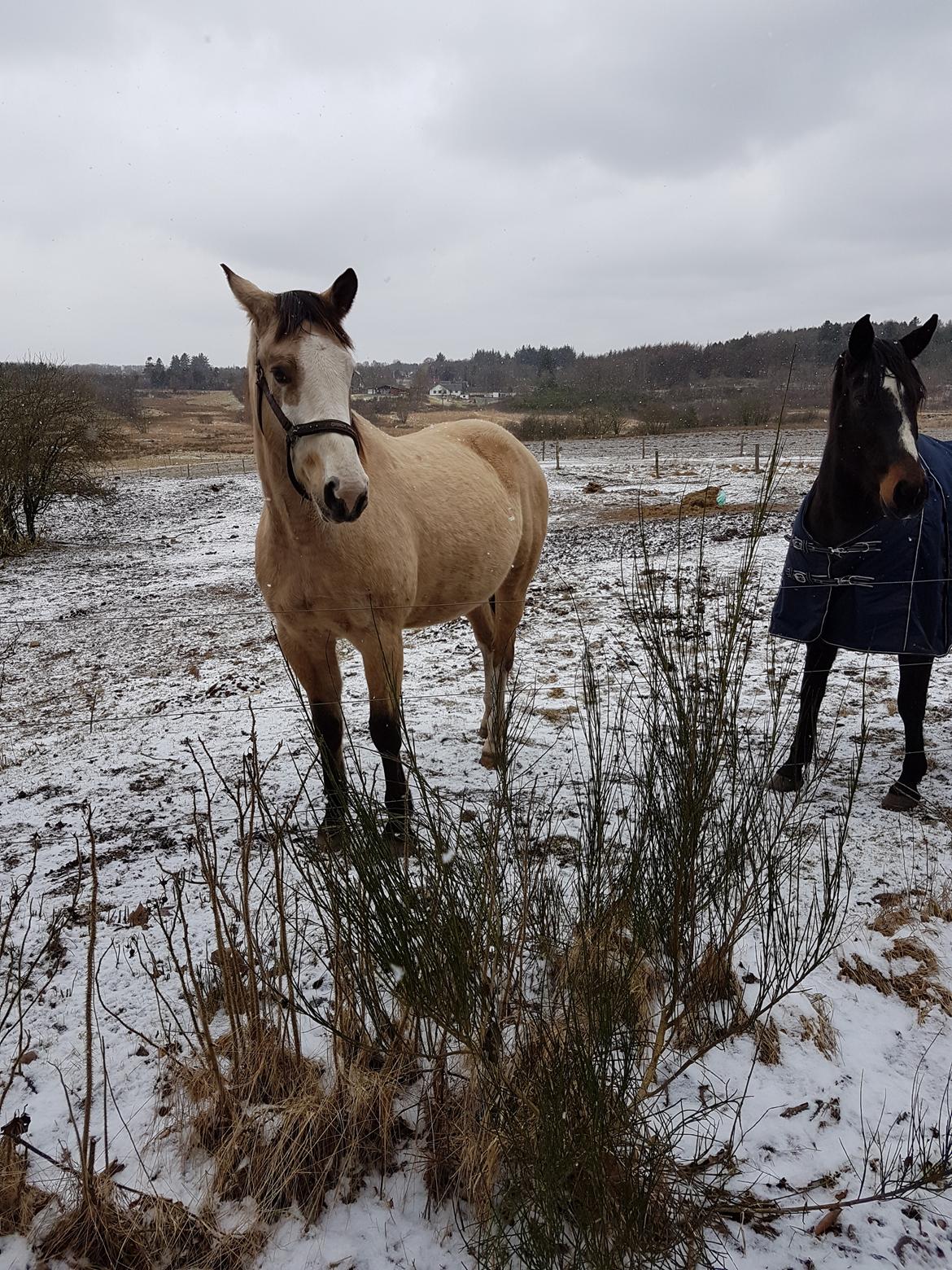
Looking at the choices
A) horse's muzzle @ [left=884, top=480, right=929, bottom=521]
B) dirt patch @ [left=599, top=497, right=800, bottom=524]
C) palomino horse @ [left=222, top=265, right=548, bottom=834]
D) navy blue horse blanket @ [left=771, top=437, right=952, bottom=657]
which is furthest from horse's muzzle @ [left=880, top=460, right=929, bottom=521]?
dirt patch @ [left=599, top=497, right=800, bottom=524]

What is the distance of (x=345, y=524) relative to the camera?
2.84 m

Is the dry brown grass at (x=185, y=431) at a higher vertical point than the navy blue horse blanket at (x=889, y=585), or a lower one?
higher

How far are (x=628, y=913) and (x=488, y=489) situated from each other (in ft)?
9.42

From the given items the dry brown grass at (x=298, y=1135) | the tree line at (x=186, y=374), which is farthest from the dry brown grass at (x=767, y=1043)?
the tree line at (x=186, y=374)

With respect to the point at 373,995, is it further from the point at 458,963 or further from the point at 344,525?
the point at 344,525

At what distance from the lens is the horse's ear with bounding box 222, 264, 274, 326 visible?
8.75ft

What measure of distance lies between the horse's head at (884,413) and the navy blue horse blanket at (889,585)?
301mm

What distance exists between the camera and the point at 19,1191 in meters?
1.59

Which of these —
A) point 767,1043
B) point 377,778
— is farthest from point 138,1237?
point 377,778

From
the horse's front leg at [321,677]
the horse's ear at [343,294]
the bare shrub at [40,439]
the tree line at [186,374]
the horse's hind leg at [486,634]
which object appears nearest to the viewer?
the horse's ear at [343,294]

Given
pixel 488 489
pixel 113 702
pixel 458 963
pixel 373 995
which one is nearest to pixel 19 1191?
pixel 373 995

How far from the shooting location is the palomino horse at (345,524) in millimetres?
2506

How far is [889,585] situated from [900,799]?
111cm

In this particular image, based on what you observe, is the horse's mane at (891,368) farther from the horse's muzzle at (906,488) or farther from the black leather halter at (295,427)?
the black leather halter at (295,427)
